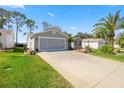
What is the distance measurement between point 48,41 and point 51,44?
2.38 ft

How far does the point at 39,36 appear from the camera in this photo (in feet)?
73.2

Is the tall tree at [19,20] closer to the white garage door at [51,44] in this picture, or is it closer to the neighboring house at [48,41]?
the neighboring house at [48,41]

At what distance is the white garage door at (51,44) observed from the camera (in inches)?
880

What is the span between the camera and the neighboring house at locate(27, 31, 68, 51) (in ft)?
72.5

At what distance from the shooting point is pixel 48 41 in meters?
23.2

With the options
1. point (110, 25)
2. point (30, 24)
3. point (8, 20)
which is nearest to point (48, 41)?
point (110, 25)

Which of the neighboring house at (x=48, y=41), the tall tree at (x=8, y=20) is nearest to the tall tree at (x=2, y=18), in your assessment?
the tall tree at (x=8, y=20)

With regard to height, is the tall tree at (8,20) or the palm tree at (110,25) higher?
the tall tree at (8,20)

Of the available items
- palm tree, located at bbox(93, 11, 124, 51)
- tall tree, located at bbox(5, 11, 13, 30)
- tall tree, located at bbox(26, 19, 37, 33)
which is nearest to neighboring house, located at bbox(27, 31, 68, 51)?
palm tree, located at bbox(93, 11, 124, 51)

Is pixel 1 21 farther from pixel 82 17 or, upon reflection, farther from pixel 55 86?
pixel 55 86

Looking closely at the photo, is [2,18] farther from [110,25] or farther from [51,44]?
[110,25]

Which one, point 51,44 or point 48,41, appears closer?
point 48,41
